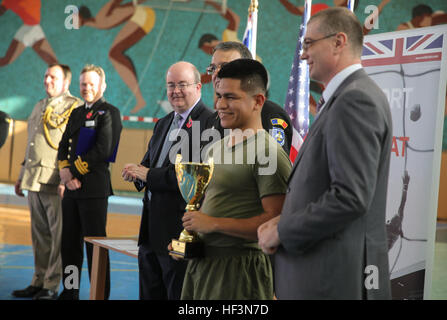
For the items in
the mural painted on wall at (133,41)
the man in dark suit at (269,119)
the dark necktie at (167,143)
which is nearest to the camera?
the man in dark suit at (269,119)

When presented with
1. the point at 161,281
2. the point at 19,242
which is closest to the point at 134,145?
the point at 19,242

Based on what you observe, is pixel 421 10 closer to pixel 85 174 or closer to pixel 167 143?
pixel 85 174

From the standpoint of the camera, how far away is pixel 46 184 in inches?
160

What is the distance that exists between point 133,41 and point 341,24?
382 inches

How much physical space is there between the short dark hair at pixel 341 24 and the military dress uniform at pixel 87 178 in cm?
247

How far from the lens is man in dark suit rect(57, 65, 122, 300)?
3611mm

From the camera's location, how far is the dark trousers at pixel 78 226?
3.60 metres

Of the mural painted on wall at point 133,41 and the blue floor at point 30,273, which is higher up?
the mural painted on wall at point 133,41

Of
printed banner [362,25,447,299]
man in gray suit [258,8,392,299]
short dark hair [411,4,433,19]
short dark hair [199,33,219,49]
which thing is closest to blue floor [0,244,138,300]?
printed banner [362,25,447,299]

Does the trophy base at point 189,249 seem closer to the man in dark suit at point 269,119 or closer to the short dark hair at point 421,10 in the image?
the man in dark suit at point 269,119

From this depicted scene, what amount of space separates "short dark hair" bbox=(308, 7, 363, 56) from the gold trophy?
23.5 inches

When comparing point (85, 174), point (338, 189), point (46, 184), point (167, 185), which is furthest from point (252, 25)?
point (338, 189)

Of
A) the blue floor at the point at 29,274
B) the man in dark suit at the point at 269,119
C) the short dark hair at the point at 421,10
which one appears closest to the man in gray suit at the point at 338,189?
the man in dark suit at the point at 269,119

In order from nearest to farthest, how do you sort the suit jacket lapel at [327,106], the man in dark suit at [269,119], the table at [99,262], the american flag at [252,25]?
the suit jacket lapel at [327,106] < the man in dark suit at [269,119] < the table at [99,262] < the american flag at [252,25]
